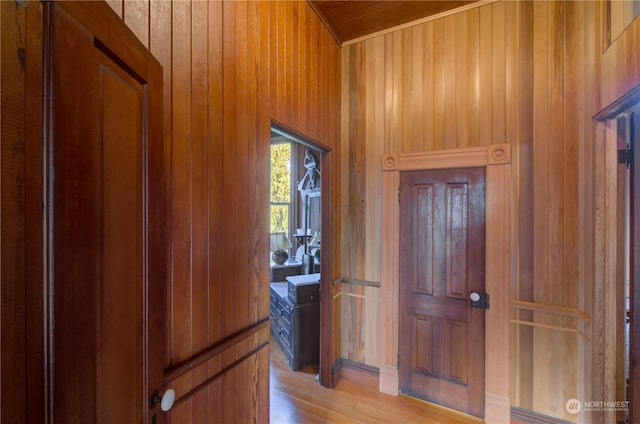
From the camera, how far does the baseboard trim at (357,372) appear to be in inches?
104

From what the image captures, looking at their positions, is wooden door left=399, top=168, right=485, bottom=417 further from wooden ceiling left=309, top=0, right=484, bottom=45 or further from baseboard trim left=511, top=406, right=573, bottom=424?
wooden ceiling left=309, top=0, right=484, bottom=45

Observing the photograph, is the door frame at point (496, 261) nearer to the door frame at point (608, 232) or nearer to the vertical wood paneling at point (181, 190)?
the door frame at point (608, 232)

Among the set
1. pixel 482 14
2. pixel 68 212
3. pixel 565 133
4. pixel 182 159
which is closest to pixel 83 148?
pixel 68 212

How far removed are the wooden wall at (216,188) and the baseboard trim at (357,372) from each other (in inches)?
48.3

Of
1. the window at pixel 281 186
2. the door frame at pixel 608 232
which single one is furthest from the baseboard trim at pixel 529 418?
the window at pixel 281 186

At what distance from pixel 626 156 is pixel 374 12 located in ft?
6.83

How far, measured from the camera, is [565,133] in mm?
2016

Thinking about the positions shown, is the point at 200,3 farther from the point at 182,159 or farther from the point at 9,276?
the point at 9,276

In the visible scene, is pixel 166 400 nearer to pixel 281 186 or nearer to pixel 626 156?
pixel 626 156

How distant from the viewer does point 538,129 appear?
6.86ft

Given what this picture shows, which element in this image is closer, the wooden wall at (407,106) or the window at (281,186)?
the wooden wall at (407,106)

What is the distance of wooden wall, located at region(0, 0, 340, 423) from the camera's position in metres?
1.12

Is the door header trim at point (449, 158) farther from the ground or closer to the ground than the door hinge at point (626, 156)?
farther from the ground

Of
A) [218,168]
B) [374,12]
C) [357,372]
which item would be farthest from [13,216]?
[357,372]
